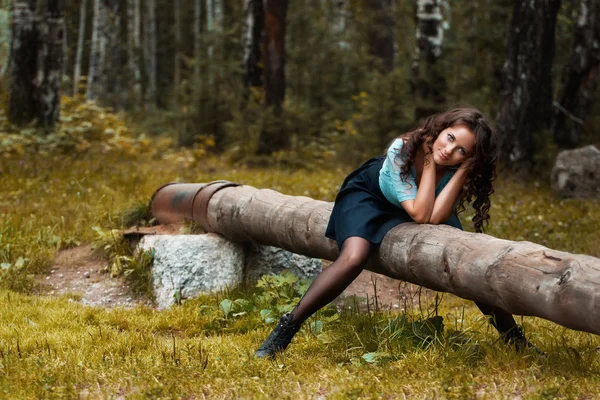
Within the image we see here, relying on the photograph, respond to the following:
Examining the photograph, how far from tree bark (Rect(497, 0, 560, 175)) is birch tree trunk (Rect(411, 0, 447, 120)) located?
1.11m

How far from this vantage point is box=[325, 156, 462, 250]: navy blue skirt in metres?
4.24

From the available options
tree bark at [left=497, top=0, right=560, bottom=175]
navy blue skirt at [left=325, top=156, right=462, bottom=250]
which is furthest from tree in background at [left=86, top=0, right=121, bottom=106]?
navy blue skirt at [left=325, top=156, right=462, bottom=250]

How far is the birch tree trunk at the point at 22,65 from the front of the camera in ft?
37.8

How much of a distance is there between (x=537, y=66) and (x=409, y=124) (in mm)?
2275

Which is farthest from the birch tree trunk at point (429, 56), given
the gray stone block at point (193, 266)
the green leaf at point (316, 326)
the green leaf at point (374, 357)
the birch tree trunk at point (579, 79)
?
the green leaf at point (374, 357)

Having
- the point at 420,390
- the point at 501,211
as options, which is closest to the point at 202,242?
the point at 420,390

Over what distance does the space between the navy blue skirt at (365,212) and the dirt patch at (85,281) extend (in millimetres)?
2219

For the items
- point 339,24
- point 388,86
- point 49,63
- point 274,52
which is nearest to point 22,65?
point 49,63

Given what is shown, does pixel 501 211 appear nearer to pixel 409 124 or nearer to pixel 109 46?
pixel 409 124

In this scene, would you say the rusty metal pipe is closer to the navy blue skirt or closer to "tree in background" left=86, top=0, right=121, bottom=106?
the navy blue skirt

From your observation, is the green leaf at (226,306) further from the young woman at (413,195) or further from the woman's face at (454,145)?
the woman's face at (454,145)

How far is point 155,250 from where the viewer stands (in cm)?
598

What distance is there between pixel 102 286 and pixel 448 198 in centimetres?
336

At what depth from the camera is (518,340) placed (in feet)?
13.0
